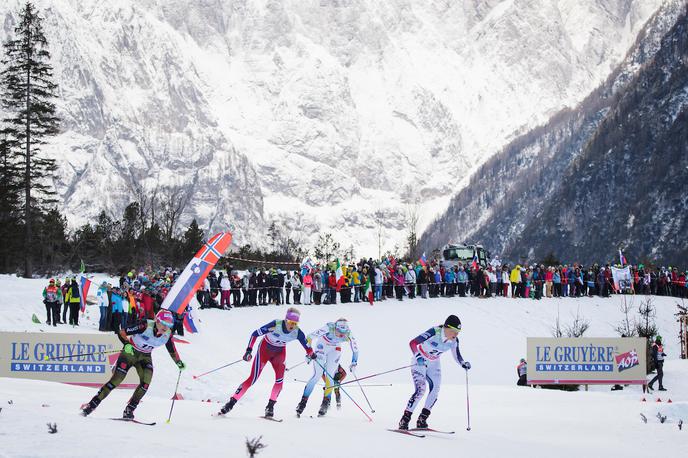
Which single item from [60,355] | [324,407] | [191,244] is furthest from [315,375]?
[191,244]

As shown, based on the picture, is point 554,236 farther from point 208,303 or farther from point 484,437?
point 484,437

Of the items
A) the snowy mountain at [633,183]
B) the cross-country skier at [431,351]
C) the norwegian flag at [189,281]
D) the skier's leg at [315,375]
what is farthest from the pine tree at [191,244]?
the snowy mountain at [633,183]

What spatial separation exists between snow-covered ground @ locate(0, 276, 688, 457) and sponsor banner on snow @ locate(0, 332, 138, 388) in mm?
1529

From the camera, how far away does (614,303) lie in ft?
147

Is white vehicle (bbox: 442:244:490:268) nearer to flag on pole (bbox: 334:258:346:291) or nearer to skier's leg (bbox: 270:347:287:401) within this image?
flag on pole (bbox: 334:258:346:291)

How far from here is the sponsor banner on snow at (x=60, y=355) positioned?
69.2 feet

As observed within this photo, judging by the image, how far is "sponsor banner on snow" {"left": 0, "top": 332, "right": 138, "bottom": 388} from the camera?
2108 cm

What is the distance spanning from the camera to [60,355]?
21047 mm

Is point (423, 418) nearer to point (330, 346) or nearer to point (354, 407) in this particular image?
point (330, 346)

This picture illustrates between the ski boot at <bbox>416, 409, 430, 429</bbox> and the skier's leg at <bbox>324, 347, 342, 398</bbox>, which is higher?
the skier's leg at <bbox>324, 347, 342, 398</bbox>

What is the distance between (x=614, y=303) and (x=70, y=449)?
1514 inches

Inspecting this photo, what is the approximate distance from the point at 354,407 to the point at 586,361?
10.3 m

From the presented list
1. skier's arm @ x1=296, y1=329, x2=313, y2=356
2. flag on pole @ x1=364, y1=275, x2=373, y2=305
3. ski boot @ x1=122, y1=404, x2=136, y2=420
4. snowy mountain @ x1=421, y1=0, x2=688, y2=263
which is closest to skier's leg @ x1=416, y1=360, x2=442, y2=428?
skier's arm @ x1=296, y1=329, x2=313, y2=356

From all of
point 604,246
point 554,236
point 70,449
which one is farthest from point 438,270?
point 554,236
